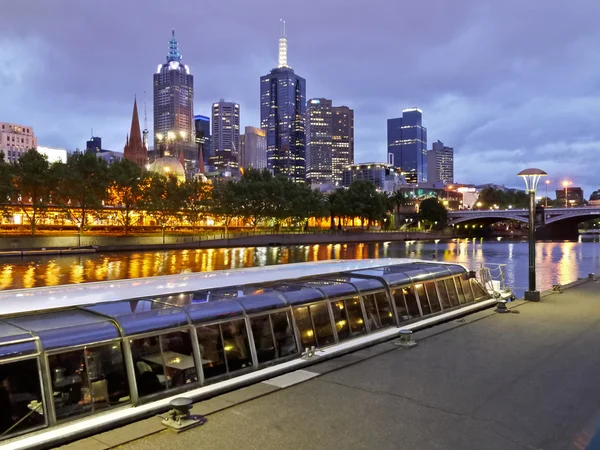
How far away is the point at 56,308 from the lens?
9.71 metres

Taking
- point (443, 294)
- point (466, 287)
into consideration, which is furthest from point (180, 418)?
point (466, 287)

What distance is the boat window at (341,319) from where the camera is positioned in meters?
13.2

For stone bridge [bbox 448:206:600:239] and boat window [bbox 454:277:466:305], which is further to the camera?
stone bridge [bbox 448:206:600:239]

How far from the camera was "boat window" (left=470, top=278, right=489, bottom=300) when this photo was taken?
68.6 ft

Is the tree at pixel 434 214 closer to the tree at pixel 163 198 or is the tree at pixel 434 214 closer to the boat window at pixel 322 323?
the tree at pixel 163 198

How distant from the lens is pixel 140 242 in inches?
3351

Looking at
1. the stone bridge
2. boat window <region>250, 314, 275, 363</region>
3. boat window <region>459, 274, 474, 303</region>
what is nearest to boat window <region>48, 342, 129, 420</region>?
boat window <region>250, 314, 275, 363</region>

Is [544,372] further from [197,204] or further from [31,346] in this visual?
[197,204]

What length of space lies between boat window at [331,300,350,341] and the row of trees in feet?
230

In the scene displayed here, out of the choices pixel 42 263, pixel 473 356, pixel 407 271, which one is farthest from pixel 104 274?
pixel 473 356

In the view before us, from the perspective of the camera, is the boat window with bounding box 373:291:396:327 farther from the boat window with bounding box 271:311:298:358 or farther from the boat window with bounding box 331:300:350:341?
the boat window with bounding box 271:311:298:358

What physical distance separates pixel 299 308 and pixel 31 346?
613 centimetres

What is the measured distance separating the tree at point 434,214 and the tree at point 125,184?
4434 inches

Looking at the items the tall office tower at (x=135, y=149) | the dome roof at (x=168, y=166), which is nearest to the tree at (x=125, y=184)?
the dome roof at (x=168, y=166)
